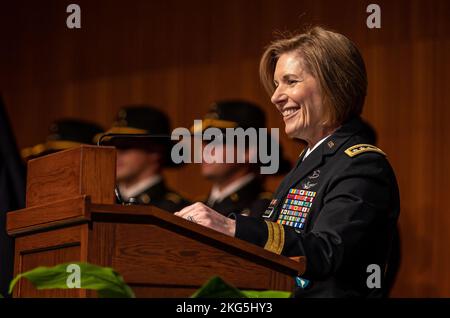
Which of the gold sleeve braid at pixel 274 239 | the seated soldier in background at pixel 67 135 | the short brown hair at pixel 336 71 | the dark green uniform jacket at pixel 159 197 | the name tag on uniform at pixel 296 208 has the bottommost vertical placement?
the dark green uniform jacket at pixel 159 197

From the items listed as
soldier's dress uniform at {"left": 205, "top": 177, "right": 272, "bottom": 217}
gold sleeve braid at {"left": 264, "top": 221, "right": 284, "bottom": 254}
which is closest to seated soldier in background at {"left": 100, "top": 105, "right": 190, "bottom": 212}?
soldier's dress uniform at {"left": 205, "top": 177, "right": 272, "bottom": 217}

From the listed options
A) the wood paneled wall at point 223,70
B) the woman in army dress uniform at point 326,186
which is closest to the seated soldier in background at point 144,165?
the wood paneled wall at point 223,70

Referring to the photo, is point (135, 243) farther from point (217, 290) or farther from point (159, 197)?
point (159, 197)

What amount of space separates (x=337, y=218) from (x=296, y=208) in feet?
0.68

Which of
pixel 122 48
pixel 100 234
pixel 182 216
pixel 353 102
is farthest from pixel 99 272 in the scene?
pixel 122 48

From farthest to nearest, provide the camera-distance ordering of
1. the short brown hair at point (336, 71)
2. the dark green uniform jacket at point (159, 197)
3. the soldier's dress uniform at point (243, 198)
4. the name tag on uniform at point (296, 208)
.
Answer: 1. the dark green uniform jacket at point (159, 197)
2. the soldier's dress uniform at point (243, 198)
3. the short brown hair at point (336, 71)
4. the name tag on uniform at point (296, 208)

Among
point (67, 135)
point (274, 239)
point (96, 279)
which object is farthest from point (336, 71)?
point (67, 135)

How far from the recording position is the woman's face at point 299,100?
2.26m

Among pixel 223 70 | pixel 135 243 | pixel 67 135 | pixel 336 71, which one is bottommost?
pixel 135 243

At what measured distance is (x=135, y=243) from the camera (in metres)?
1.64

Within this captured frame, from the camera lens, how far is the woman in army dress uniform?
189 cm

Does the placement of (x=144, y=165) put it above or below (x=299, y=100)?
below

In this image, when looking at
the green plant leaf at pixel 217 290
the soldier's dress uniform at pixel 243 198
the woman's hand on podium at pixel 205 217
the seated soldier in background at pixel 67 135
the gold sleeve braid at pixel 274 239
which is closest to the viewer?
the green plant leaf at pixel 217 290

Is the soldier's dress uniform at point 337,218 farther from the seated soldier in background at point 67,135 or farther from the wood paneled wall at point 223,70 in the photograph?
the seated soldier in background at point 67,135
